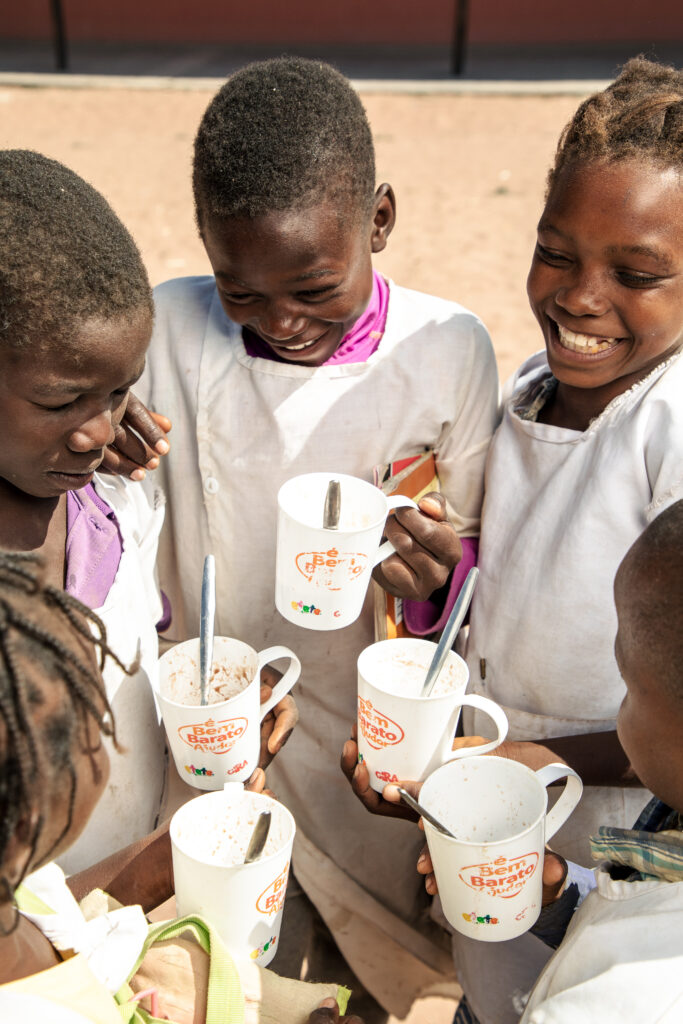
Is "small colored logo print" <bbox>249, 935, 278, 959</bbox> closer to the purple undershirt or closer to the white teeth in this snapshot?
the purple undershirt

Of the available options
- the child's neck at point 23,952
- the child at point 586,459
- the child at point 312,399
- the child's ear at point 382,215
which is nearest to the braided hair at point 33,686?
the child's neck at point 23,952

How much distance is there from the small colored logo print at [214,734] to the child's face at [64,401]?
44 centimetres

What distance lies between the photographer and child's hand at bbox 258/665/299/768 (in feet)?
5.74

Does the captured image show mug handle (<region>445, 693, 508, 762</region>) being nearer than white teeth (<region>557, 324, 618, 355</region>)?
Yes

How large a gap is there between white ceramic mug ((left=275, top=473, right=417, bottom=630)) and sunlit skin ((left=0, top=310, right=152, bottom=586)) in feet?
1.08

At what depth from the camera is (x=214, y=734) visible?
1.55 metres

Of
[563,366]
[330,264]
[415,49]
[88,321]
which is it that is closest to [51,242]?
[88,321]

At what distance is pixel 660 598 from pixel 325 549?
1.90 feet

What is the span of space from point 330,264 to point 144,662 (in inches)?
31.2

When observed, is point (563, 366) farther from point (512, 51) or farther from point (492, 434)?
point (512, 51)

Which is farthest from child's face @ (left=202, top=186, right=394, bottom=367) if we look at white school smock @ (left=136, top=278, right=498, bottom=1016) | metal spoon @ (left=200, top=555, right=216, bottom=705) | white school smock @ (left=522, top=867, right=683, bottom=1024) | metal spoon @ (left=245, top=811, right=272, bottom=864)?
white school smock @ (left=522, top=867, right=683, bottom=1024)

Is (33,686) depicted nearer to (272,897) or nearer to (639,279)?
(272,897)

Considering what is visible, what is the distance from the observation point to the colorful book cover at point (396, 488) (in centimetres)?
196

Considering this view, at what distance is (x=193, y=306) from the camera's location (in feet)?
6.73
